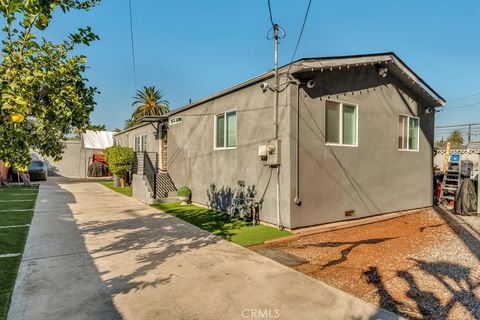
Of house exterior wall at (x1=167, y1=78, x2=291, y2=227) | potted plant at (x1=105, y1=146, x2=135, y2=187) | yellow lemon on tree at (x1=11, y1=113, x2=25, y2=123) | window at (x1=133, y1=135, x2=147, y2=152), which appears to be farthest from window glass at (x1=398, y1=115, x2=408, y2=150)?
potted plant at (x1=105, y1=146, x2=135, y2=187)

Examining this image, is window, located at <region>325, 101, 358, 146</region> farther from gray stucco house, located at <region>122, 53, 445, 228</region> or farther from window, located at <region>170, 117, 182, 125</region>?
window, located at <region>170, 117, 182, 125</region>

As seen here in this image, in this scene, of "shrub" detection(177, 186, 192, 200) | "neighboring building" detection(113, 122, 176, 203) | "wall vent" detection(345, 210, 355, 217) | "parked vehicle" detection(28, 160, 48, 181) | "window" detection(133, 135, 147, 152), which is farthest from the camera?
"parked vehicle" detection(28, 160, 48, 181)

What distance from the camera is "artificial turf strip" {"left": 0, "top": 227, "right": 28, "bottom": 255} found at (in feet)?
18.1

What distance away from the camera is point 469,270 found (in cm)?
477

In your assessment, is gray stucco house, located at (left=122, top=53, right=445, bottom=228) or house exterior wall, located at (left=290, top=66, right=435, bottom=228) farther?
house exterior wall, located at (left=290, top=66, right=435, bottom=228)

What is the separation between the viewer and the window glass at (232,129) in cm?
937

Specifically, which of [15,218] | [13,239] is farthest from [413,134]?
[15,218]

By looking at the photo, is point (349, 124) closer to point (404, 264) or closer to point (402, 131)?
point (402, 131)

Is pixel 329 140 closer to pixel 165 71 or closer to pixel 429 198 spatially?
pixel 429 198

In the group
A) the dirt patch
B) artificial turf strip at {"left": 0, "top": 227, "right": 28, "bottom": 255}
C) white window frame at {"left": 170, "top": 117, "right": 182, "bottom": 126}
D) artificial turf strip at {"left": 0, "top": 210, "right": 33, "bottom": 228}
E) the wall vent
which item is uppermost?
white window frame at {"left": 170, "top": 117, "right": 182, "bottom": 126}

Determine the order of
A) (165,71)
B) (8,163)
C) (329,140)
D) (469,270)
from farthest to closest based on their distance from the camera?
(165,71), (329,140), (469,270), (8,163)

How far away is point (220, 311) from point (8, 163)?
278 centimetres

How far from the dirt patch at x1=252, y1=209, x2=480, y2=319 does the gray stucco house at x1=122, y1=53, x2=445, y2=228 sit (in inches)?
45.1

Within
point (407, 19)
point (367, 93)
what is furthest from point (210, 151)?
point (407, 19)
